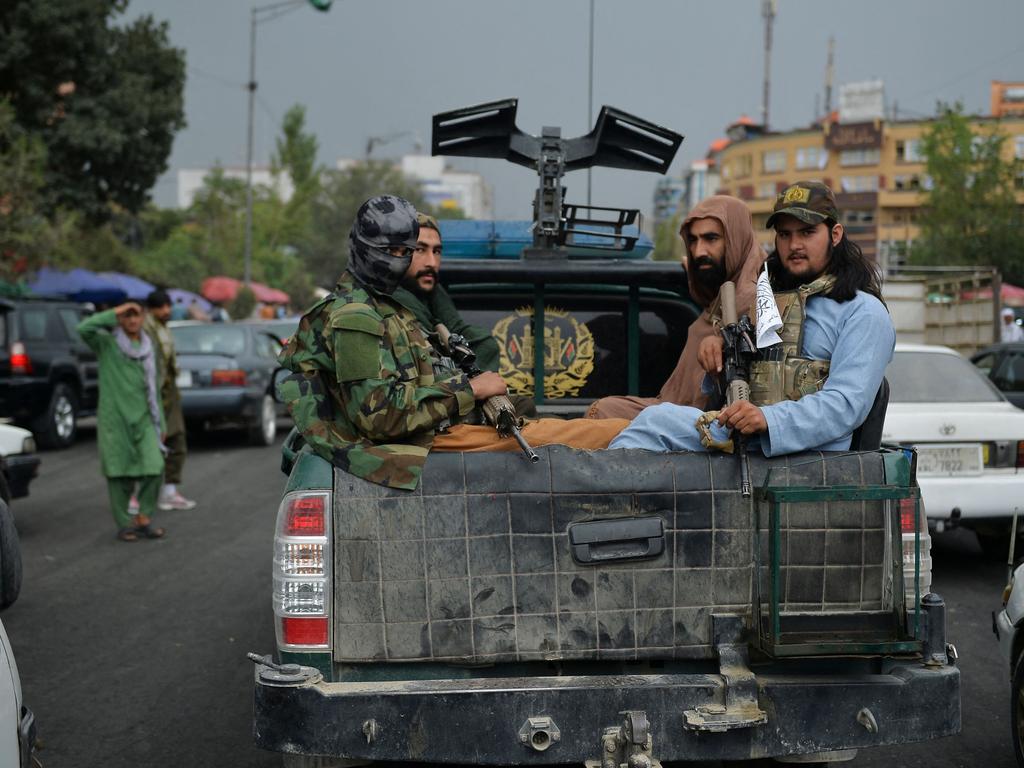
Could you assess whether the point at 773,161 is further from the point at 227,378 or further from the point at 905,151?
the point at 227,378

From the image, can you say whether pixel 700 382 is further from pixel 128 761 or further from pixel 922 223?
pixel 922 223

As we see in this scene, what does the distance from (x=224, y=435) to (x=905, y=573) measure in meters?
14.7

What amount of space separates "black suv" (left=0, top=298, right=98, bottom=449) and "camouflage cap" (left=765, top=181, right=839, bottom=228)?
12.3m

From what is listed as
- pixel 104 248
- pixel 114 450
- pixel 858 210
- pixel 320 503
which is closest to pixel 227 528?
pixel 114 450

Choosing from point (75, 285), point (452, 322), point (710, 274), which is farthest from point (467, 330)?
point (75, 285)

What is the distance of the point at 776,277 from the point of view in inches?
149

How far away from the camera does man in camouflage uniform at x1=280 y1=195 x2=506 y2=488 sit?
3176 millimetres

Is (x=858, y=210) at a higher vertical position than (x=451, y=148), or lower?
higher

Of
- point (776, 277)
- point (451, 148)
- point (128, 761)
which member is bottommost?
point (128, 761)

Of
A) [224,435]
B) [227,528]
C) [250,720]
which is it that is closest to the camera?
[250,720]

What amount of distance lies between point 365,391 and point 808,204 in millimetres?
1574

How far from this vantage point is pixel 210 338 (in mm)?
15414

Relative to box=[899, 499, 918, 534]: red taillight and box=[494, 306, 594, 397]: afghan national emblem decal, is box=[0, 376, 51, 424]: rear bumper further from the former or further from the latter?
box=[899, 499, 918, 534]: red taillight

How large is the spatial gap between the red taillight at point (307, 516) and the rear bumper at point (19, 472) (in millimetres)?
6261
